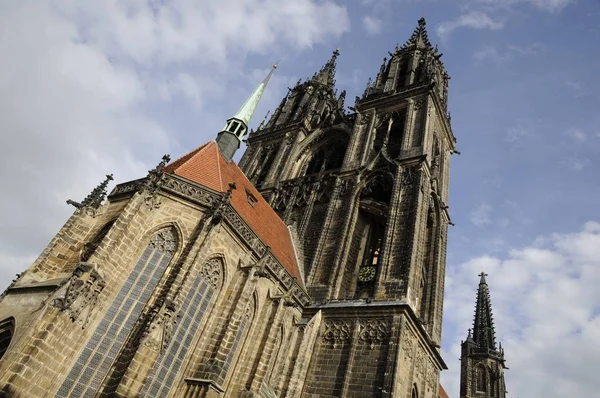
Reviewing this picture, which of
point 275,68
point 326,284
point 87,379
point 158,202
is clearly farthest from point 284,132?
point 87,379

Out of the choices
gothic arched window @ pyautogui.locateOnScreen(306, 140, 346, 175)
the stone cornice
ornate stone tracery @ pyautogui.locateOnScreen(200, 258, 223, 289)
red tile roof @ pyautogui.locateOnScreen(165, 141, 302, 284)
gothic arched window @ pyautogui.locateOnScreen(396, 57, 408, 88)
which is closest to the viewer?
ornate stone tracery @ pyautogui.locateOnScreen(200, 258, 223, 289)

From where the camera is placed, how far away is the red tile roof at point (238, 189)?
14732mm

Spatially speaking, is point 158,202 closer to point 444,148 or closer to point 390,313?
point 390,313

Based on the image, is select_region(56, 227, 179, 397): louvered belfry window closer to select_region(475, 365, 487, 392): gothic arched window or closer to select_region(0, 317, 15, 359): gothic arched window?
select_region(0, 317, 15, 359): gothic arched window

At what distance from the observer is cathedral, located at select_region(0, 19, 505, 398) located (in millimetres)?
10102

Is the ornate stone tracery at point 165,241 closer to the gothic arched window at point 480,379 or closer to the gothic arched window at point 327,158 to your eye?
the gothic arched window at point 327,158

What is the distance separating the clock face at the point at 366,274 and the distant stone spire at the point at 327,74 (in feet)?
63.6

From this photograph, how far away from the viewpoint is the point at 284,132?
87.7 feet

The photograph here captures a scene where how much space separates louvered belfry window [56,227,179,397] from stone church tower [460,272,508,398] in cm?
3400

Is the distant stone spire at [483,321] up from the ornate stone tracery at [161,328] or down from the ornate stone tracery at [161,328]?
up

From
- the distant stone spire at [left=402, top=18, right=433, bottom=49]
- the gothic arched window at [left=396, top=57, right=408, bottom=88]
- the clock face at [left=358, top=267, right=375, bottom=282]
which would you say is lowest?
the clock face at [left=358, top=267, right=375, bottom=282]

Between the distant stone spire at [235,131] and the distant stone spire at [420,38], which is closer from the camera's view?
the distant stone spire at [235,131]

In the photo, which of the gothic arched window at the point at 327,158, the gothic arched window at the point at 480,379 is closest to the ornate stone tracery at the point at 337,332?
the gothic arched window at the point at 327,158

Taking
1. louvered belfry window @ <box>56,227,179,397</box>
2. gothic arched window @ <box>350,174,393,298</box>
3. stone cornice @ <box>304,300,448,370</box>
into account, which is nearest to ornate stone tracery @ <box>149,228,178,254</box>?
louvered belfry window @ <box>56,227,179,397</box>
